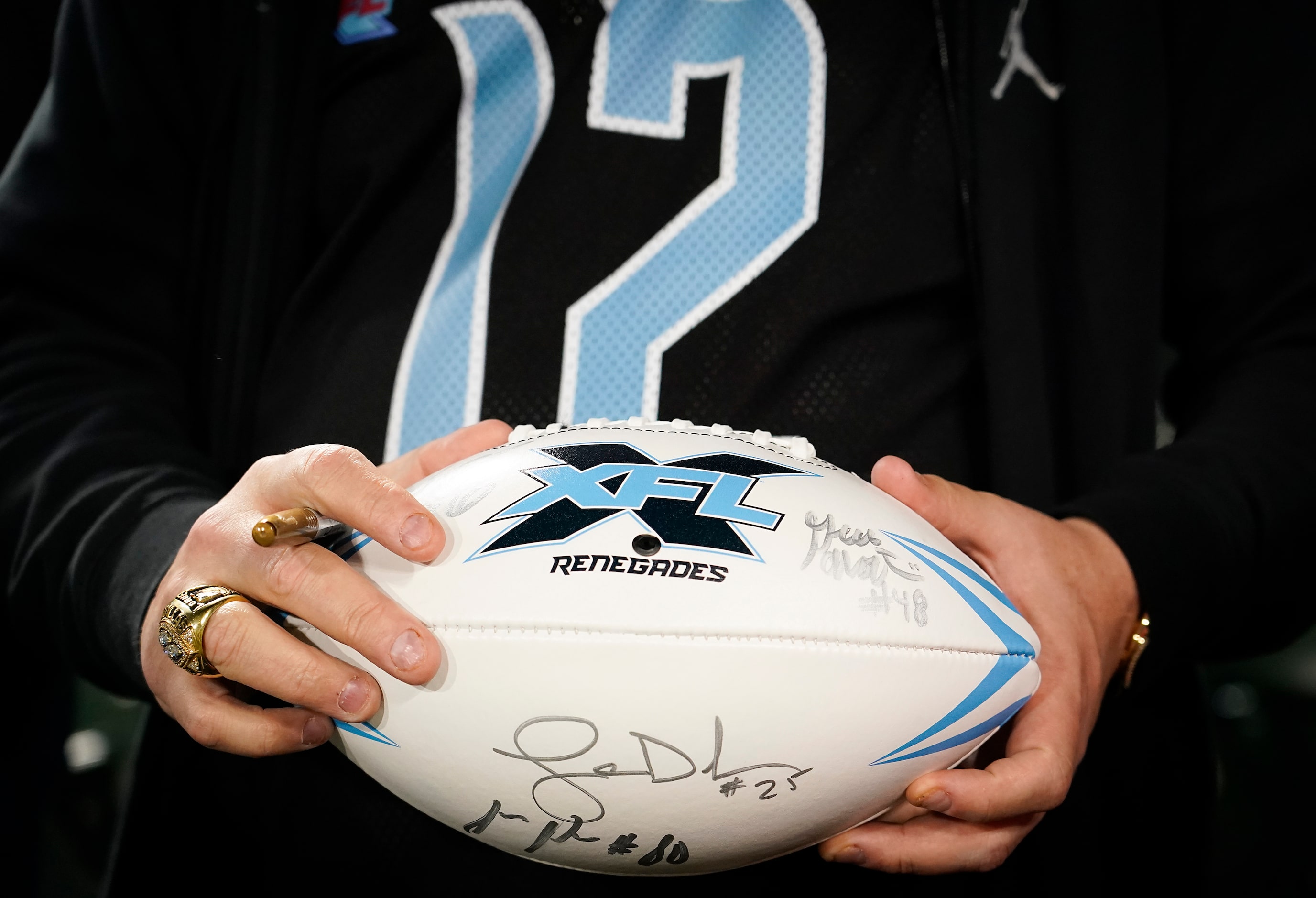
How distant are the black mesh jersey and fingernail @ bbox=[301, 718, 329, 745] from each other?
277 mm

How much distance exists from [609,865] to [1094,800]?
1.60 ft

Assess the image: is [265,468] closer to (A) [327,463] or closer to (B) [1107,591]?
(A) [327,463]

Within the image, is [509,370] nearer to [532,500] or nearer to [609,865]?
[532,500]

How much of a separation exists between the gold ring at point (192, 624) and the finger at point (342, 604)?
0.02 metres

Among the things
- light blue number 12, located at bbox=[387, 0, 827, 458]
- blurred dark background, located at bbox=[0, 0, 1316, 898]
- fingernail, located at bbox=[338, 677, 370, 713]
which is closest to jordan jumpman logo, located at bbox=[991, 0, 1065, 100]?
light blue number 12, located at bbox=[387, 0, 827, 458]

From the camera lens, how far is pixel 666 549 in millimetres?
546

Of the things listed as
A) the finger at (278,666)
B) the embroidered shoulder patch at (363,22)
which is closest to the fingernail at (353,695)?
the finger at (278,666)

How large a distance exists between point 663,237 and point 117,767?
146cm

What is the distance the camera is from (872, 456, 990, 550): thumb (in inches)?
25.4

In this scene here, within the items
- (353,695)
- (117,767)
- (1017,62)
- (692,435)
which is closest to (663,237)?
(692,435)

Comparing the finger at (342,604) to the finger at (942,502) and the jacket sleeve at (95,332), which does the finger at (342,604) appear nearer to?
the jacket sleeve at (95,332)

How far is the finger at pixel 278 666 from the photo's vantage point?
525 mm

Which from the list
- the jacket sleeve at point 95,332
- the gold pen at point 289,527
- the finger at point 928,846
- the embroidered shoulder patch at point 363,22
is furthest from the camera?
the embroidered shoulder patch at point 363,22

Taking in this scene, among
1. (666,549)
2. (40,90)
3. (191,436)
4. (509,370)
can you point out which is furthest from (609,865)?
(40,90)
